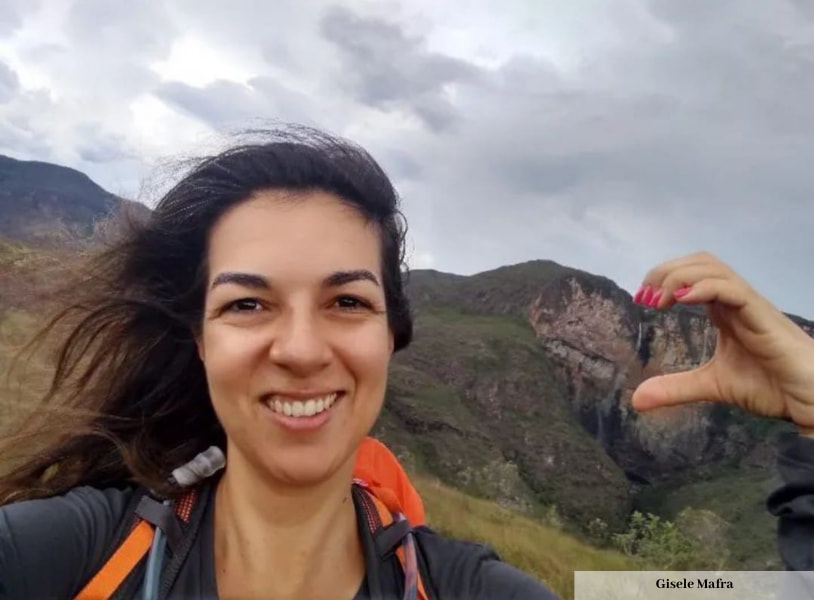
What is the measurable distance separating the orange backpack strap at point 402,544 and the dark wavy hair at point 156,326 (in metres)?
0.57

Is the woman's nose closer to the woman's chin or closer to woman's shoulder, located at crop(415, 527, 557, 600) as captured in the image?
the woman's chin

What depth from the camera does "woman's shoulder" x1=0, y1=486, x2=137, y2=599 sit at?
185cm

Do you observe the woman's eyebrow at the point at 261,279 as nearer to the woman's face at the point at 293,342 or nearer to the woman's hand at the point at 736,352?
the woman's face at the point at 293,342

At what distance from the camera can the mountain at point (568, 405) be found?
178 feet

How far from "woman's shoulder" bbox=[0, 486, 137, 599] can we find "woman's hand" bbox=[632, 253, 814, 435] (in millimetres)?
1552

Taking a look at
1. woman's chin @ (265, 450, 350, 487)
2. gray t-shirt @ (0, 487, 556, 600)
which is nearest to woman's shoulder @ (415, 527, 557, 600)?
gray t-shirt @ (0, 487, 556, 600)

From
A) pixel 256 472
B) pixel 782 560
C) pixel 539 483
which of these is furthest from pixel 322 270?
pixel 539 483

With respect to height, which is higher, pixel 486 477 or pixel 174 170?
pixel 486 477

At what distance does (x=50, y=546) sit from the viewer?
6.14 ft

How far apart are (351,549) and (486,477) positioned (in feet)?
97.9

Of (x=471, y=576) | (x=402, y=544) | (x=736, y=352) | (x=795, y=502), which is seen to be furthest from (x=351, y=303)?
(x=795, y=502)

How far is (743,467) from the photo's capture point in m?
71.0

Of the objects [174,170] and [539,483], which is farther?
[539,483]

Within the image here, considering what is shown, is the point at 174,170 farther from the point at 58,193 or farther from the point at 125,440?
the point at 58,193
